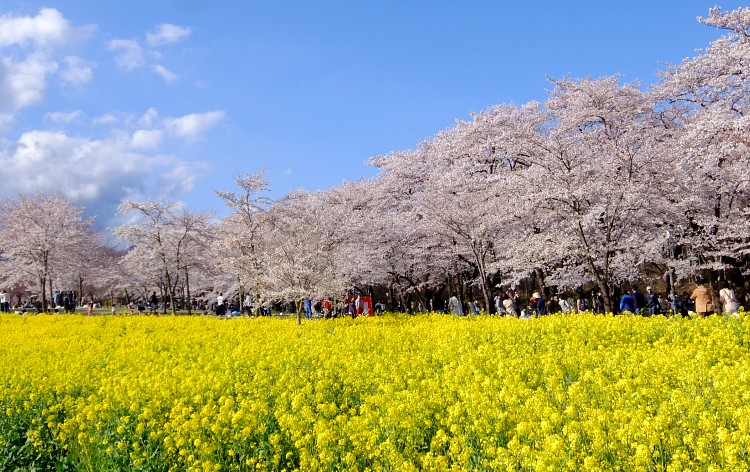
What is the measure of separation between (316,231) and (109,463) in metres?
27.6

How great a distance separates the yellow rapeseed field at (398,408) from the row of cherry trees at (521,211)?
10.3 metres

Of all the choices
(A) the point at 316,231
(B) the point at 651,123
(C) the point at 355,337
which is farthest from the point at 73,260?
(B) the point at 651,123

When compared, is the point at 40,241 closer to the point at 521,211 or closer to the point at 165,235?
the point at 165,235

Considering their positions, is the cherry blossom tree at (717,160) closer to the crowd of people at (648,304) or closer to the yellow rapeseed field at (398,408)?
the crowd of people at (648,304)

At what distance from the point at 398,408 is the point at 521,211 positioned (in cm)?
2078

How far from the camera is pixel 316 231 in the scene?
1326 inches

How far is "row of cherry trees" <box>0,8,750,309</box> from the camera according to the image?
22.8 m

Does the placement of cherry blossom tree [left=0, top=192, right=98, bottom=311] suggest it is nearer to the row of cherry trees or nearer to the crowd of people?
the row of cherry trees

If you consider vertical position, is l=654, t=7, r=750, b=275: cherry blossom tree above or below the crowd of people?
above

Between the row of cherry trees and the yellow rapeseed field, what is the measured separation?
10295 mm

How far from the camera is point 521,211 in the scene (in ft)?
82.8

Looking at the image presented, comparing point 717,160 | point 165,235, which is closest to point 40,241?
point 165,235

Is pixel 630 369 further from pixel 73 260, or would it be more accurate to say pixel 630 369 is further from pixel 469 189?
pixel 73 260

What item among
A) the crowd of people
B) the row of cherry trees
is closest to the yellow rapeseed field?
the crowd of people
